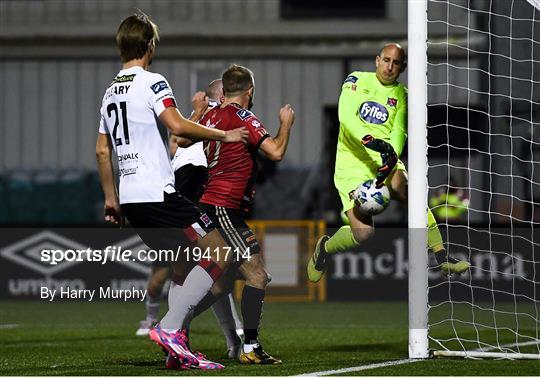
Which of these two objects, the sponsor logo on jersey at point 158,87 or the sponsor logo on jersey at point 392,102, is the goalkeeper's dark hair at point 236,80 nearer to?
the sponsor logo on jersey at point 158,87

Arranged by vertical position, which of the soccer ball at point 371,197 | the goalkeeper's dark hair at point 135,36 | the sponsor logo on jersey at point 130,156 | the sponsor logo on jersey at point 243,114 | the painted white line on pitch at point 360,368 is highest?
the goalkeeper's dark hair at point 135,36

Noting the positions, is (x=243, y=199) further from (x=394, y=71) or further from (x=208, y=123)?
(x=394, y=71)

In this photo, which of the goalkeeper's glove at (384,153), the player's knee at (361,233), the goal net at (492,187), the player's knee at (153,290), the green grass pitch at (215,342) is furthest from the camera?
the goal net at (492,187)

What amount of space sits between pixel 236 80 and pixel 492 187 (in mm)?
11038

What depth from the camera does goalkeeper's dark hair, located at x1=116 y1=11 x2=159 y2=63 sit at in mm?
6793

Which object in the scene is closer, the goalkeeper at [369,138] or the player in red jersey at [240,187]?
the player in red jersey at [240,187]

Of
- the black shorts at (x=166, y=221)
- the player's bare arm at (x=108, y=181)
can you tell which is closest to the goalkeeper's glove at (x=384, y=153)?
the black shorts at (x=166, y=221)

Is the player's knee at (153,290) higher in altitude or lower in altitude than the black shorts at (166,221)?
lower

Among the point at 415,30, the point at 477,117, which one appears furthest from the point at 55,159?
the point at 415,30

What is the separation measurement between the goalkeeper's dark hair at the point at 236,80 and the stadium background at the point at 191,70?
11216mm

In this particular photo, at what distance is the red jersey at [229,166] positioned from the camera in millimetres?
7613

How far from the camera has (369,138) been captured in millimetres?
8594

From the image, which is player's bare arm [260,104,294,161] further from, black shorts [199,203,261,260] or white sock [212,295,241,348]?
white sock [212,295,241,348]

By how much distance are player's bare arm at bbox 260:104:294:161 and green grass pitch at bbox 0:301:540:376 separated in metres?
1.29
